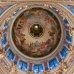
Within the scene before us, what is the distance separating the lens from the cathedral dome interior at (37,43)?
17.1 m

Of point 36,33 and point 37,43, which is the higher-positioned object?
point 36,33

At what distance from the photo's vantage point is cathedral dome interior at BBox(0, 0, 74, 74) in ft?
56.1

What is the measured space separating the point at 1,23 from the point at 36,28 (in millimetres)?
7430

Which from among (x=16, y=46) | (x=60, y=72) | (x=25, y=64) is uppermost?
(x=16, y=46)

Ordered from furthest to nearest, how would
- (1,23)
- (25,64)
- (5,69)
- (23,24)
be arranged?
1. (23,24)
2. (25,64)
3. (5,69)
4. (1,23)

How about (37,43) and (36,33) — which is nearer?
(37,43)

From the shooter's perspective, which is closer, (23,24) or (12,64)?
(12,64)

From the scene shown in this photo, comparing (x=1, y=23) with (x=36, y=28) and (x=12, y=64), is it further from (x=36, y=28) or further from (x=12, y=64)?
(x=36, y=28)

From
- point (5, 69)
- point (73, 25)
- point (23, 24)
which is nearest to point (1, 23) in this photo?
point (5, 69)

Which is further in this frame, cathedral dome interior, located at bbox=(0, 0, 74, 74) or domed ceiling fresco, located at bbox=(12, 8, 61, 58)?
domed ceiling fresco, located at bbox=(12, 8, 61, 58)

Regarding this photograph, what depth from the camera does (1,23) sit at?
49.1ft

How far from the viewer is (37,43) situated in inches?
858

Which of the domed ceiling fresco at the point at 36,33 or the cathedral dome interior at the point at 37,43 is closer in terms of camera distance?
the cathedral dome interior at the point at 37,43

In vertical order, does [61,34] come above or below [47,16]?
below
